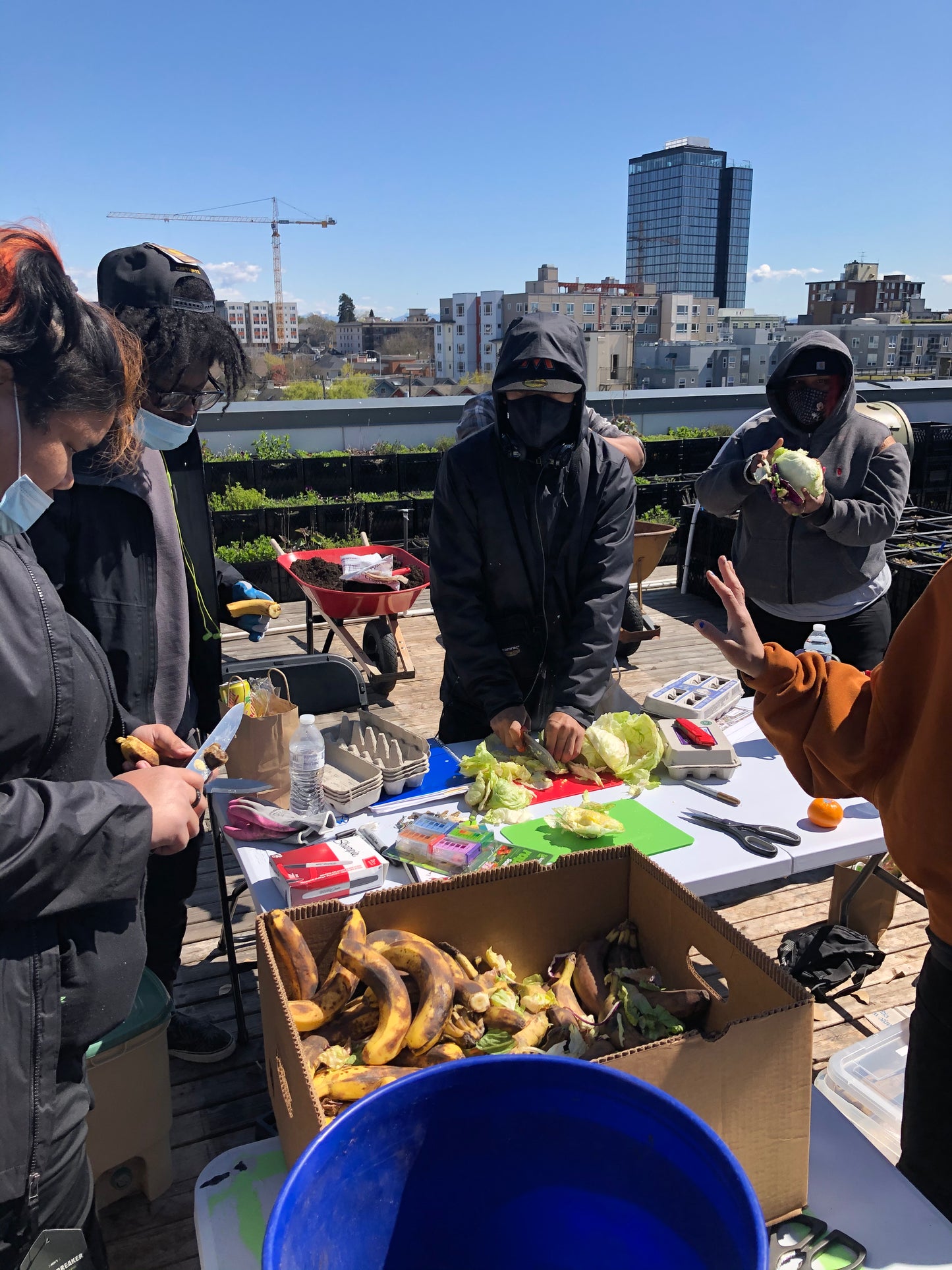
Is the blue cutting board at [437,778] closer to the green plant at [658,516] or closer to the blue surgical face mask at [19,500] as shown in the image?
the blue surgical face mask at [19,500]

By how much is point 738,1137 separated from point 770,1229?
0.17 meters

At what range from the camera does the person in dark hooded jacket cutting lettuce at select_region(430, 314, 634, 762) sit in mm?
2639

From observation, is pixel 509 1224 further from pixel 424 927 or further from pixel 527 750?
pixel 527 750

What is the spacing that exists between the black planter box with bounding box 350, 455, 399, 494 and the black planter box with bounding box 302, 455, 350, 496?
0.25 feet

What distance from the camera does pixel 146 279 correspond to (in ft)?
7.17

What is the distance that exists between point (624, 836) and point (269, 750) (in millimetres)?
965

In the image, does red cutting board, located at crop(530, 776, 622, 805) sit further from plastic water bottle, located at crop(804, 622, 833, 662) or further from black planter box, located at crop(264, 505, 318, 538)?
black planter box, located at crop(264, 505, 318, 538)

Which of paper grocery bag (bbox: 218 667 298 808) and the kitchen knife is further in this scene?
paper grocery bag (bbox: 218 667 298 808)

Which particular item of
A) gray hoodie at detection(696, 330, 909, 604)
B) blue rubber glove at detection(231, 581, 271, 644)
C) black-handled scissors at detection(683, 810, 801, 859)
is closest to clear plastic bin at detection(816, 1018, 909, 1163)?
black-handled scissors at detection(683, 810, 801, 859)

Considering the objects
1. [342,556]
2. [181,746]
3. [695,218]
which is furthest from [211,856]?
[695,218]

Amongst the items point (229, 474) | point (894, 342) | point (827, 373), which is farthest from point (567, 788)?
point (894, 342)

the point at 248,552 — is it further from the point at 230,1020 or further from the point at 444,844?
the point at 444,844

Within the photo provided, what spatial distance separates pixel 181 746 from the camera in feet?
6.11

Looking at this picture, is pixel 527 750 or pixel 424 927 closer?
pixel 424 927
